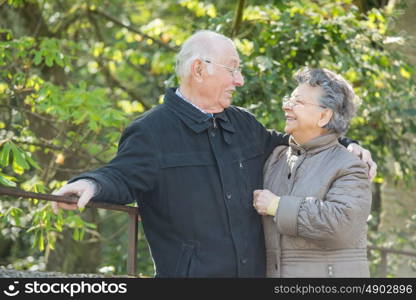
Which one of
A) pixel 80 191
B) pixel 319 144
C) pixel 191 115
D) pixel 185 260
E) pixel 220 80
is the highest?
pixel 220 80

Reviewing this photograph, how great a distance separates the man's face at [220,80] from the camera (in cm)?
325

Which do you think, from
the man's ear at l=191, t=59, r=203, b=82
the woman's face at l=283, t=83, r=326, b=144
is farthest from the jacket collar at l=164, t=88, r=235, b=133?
the woman's face at l=283, t=83, r=326, b=144

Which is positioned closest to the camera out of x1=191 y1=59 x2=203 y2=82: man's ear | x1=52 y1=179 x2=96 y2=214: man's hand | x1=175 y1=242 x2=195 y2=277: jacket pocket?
x1=52 y1=179 x2=96 y2=214: man's hand

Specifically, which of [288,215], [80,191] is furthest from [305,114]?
[80,191]

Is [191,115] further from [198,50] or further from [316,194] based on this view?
[316,194]

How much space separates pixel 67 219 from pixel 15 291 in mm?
2601

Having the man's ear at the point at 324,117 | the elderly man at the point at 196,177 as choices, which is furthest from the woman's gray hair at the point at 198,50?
the man's ear at the point at 324,117

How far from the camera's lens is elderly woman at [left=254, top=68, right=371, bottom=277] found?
3.04m

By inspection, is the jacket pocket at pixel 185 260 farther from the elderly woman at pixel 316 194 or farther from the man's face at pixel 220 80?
the man's face at pixel 220 80

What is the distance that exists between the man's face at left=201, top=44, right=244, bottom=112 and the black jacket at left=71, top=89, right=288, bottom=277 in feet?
0.28

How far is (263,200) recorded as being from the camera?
314 cm

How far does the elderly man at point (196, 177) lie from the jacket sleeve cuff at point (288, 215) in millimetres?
183

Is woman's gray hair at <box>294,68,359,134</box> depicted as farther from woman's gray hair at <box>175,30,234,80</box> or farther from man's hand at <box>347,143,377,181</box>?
woman's gray hair at <box>175,30,234,80</box>

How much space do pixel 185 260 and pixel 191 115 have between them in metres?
0.62
